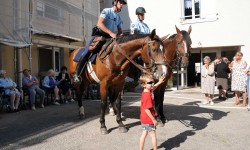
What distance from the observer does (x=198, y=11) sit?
1731 centimetres

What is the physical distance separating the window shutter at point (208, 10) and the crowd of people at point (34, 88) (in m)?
9.59

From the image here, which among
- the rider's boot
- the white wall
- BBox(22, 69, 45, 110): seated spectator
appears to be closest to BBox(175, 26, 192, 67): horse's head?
the rider's boot

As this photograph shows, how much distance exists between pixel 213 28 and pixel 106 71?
12438 mm

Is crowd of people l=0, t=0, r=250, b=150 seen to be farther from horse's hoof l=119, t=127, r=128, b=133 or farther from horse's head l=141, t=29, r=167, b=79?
horse's hoof l=119, t=127, r=128, b=133

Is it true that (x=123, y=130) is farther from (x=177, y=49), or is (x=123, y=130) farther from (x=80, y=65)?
(x=177, y=49)

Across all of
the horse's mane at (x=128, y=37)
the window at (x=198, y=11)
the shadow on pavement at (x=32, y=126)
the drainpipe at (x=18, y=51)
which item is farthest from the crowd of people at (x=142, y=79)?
the window at (x=198, y=11)

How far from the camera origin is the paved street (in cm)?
499

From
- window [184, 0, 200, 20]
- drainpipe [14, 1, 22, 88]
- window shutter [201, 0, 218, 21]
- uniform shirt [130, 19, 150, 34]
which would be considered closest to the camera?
uniform shirt [130, 19, 150, 34]

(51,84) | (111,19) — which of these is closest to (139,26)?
(111,19)

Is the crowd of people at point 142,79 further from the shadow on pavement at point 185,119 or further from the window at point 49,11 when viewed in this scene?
the window at point 49,11

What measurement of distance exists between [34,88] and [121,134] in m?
5.49

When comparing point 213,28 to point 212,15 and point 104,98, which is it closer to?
point 212,15

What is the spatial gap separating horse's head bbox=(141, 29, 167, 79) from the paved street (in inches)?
52.1

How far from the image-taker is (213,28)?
1658cm
